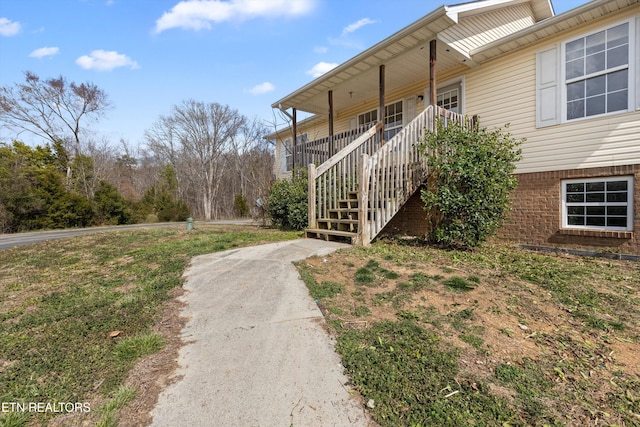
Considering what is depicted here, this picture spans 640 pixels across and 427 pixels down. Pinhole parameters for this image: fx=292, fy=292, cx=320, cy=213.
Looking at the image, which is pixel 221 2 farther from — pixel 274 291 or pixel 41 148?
pixel 41 148

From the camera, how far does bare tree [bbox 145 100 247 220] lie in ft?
83.9

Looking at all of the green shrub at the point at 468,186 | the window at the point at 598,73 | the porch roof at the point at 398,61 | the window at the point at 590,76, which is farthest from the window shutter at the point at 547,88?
the green shrub at the point at 468,186

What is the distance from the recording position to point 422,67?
7906mm

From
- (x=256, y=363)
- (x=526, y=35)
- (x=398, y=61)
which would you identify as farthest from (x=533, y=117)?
(x=256, y=363)

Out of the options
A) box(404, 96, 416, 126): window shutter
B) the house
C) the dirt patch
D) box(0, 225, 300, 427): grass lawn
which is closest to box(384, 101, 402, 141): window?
box(404, 96, 416, 126): window shutter

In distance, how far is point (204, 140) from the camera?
2584 cm

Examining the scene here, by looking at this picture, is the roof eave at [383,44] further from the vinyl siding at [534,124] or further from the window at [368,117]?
the window at [368,117]

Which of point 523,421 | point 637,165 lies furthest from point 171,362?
point 637,165

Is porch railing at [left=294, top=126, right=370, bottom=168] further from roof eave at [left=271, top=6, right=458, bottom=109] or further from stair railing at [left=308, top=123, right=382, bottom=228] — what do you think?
stair railing at [left=308, top=123, right=382, bottom=228]

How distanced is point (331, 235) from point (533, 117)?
516 centimetres

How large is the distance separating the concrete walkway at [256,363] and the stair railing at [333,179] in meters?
2.96

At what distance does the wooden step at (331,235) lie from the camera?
541cm

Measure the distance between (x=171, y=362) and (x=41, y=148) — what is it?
26.0 meters

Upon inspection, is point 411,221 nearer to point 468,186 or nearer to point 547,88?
point 468,186
